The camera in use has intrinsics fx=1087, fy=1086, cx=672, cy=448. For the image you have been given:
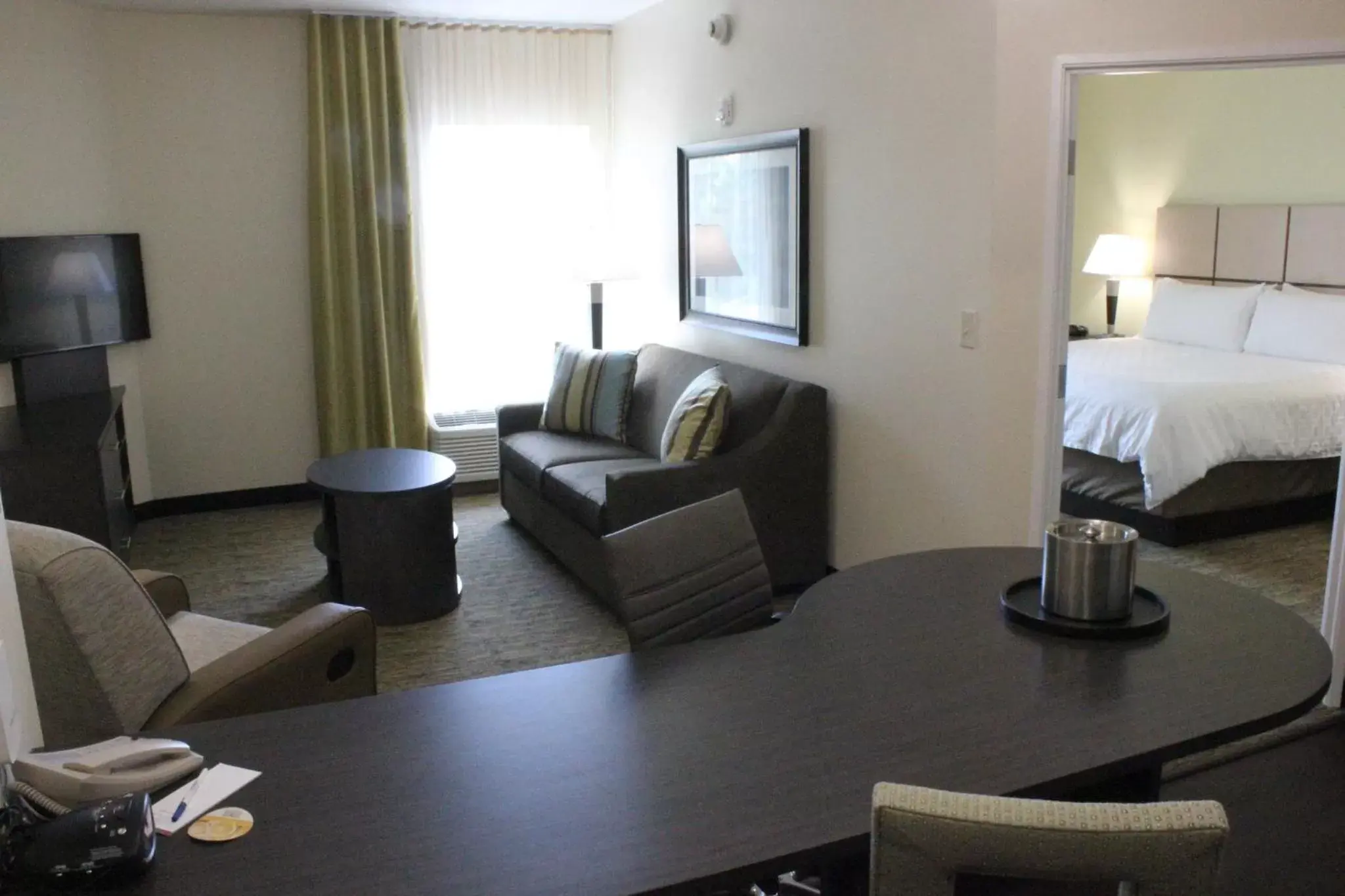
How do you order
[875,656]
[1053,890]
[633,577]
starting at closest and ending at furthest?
[1053,890] → [875,656] → [633,577]

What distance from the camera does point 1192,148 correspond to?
6.91 meters

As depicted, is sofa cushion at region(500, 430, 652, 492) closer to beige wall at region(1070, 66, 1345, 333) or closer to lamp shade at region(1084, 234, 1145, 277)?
beige wall at region(1070, 66, 1345, 333)

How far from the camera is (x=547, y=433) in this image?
18.1 feet

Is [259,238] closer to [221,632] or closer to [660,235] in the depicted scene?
[660,235]

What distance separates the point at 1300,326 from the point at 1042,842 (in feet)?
18.5

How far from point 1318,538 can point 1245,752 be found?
2.48m

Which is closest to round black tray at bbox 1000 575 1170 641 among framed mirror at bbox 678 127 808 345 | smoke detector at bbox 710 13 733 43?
framed mirror at bbox 678 127 808 345

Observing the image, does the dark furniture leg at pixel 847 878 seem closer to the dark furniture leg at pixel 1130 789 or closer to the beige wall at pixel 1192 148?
the dark furniture leg at pixel 1130 789

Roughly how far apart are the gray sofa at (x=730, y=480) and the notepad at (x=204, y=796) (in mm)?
2287

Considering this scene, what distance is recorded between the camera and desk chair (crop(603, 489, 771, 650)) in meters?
2.21

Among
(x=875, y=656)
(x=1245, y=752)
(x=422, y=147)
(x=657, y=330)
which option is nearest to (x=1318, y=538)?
(x=1245, y=752)

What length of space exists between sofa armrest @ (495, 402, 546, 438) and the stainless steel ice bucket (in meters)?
3.89

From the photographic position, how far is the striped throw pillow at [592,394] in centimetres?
539

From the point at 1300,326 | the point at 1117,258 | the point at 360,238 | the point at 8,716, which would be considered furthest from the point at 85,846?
the point at 1117,258
